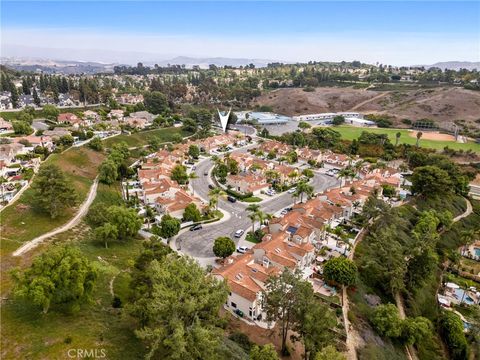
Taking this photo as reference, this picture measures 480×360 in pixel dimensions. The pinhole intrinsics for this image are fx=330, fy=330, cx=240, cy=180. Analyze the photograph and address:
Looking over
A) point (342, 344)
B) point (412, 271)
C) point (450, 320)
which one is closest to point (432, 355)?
point (450, 320)

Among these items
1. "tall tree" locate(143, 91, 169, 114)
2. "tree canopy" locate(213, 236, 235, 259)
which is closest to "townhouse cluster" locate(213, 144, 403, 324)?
"tree canopy" locate(213, 236, 235, 259)

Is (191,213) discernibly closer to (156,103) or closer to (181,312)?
(181,312)

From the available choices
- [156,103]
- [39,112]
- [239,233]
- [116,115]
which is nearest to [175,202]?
[239,233]

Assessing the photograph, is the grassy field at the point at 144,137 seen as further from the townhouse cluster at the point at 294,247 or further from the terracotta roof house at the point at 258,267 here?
the terracotta roof house at the point at 258,267

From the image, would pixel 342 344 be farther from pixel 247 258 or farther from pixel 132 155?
pixel 132 155

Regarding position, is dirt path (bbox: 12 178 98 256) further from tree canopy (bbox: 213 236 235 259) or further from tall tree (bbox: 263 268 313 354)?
tall tree (bbox: 263 268 313 354)
